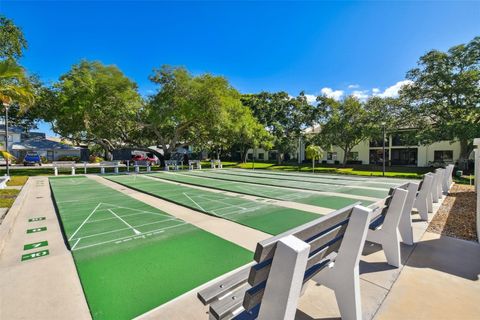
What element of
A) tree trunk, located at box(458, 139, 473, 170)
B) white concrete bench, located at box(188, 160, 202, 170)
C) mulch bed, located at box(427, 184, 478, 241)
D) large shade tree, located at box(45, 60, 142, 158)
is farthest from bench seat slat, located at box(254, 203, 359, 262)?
tree trunk, located at box(458, 139, 473, 170)

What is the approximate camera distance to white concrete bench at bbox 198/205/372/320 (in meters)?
→ 1.42

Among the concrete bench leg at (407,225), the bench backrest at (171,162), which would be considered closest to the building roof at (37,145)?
the bench backrest at (171,162)

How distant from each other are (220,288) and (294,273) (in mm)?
742

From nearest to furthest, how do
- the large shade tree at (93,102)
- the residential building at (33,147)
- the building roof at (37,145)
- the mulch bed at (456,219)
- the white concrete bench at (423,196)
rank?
the mulch bed at (456,219)
the white concrete bench at (423,196)
the large shade tree at (93,102)
the residential building at (33,147)
the building roof at (37,145)

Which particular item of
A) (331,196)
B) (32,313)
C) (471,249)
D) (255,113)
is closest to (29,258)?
(32,313)

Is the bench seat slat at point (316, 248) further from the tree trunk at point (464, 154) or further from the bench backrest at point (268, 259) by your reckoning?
the tree trunk at point (464, 154)

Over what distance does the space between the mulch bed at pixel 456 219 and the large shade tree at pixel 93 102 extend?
19868 millimetres

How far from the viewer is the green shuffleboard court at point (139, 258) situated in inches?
103

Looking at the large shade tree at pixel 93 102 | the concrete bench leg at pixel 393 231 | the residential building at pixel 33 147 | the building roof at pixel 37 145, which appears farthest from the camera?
the building roof at pixel 37 145

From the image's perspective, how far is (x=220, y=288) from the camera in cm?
182

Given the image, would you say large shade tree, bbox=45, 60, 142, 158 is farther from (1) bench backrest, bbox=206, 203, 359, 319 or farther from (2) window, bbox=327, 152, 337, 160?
(2) window, bbox=327, 152, 337, 160

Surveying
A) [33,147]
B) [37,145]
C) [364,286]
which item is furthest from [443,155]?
[37,145]

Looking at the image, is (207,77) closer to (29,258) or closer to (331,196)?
(331,196)

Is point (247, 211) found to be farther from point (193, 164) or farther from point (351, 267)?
point (193, 164)
